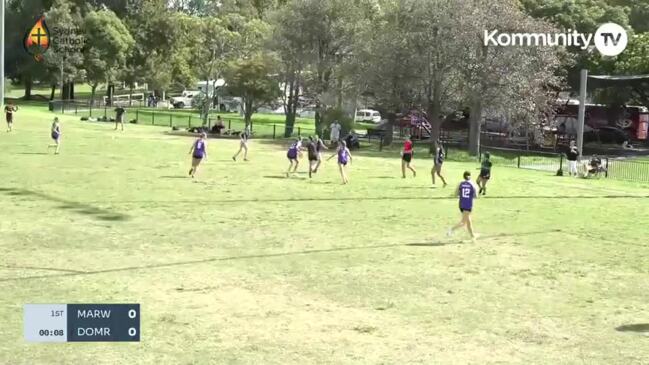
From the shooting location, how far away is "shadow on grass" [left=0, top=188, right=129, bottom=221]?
16.9m

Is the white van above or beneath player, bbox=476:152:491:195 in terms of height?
above

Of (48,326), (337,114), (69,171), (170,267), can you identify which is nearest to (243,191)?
(69,171)

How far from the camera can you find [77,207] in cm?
1803

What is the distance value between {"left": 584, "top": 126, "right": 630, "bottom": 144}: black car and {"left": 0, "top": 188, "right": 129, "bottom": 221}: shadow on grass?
140 ft

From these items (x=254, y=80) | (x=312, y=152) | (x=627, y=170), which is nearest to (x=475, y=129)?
(x=627, y=170)

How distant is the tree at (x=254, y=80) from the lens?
165 feet

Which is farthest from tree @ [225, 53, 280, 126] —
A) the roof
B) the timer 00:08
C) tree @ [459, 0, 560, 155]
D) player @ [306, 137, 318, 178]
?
the timer 00:08

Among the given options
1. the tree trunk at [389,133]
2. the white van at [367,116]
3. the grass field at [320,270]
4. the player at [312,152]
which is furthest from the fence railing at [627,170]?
the white van at [367,116]

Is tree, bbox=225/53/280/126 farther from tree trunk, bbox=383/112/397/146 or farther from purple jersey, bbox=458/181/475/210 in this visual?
purple jersey, bbox=458/181/475/210

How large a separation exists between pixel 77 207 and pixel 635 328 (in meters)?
12.9

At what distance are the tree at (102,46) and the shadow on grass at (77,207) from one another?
51638mm

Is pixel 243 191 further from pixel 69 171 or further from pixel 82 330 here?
pixel 82 330

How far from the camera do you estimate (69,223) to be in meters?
16.0

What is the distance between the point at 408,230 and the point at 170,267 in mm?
6264
